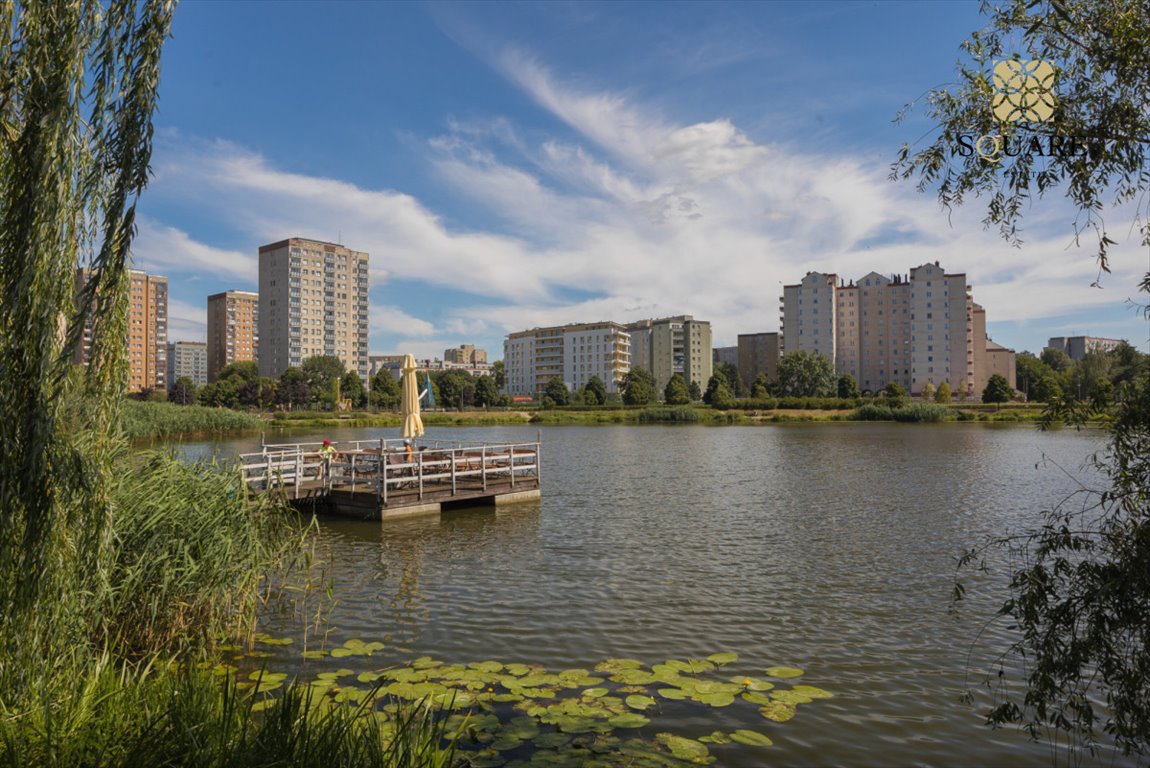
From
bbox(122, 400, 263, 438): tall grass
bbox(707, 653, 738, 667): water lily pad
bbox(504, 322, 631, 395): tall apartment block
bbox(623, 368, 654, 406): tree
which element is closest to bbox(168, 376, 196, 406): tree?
bbox(122, 400, 263, 438): tall grass

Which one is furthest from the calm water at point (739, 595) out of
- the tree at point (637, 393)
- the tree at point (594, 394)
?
the tree at point (594, 394)

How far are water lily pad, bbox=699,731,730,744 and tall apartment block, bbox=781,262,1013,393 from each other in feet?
422

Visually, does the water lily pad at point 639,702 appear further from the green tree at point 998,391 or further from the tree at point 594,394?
the green tree at point 998,391

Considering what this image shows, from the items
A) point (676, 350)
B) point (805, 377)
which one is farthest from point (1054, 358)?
point (676, 350)

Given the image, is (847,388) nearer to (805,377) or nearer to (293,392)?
(805,377)

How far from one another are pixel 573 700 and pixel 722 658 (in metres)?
2.42

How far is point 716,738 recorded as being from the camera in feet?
22.1

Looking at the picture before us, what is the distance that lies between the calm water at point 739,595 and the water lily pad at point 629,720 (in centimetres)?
23

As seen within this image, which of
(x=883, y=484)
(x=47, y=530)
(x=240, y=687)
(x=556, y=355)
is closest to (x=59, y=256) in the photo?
(x=47, y=530)

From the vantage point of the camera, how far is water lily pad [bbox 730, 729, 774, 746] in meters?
6.67

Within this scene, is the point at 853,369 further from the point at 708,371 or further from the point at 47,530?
the point at 47,530

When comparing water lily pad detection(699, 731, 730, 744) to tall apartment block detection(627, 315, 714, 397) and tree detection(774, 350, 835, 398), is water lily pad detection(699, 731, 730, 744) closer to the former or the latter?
tree detection(774, 350, 835, 398)

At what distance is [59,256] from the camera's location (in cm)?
461

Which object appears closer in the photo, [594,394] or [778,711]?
[778,711]
